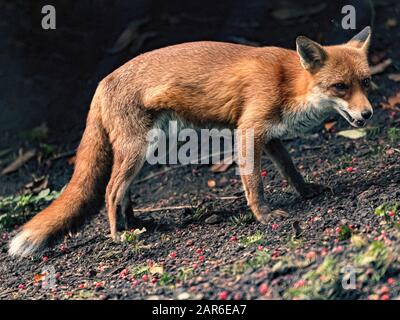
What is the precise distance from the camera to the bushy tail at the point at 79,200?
22.6 ft

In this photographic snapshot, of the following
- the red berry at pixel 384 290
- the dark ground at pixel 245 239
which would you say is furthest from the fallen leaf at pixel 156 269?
the red berry at pixel 384 290

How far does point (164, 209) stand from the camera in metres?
7.95

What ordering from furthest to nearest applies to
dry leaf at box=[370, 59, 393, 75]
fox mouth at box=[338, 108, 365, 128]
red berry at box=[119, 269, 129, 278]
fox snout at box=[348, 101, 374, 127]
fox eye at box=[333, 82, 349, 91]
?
dry leaf at box=[370, 59, 393, 75] < fox eye at box=[333, 82, 349, 91] < fox mouth at box=[338, 108, 365, 128] < fox snout at box=[348, 101, 374, 127] < red berry at box=[119, 269, 129, 278]

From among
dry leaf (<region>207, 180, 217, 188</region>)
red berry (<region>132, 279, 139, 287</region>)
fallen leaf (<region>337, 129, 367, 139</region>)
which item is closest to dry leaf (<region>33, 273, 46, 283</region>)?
red berry (<region>132, 279, 139, 287</region>)

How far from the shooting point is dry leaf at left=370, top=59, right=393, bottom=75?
9.56m

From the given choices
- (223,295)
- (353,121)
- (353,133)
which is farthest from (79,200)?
(353,133)

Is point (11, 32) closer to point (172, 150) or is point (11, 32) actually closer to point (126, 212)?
point (172, 150)

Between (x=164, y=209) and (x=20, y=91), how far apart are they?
3.60 metres

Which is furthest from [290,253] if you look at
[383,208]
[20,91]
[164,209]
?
[20,91]

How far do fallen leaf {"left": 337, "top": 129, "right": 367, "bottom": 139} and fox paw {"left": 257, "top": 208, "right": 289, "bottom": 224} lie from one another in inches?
83.7

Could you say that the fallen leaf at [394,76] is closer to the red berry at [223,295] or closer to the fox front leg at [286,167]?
the fox front leg at [286,167]

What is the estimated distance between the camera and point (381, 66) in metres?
9.62

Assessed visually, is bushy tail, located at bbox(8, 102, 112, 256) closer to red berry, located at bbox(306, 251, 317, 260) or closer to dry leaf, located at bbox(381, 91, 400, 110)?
red berry, located at bbox(306, 251, 317, 260)

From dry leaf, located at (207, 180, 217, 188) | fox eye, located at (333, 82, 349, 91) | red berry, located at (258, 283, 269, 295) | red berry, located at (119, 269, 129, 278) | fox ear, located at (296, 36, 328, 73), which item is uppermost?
fox ear, located at (296, 36, 328, 73)
